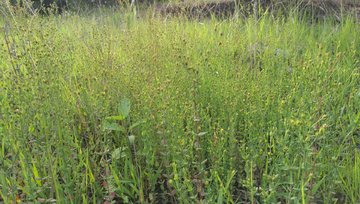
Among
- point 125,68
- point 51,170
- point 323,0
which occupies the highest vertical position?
point 323,0

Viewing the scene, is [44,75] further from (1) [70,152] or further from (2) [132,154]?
(2) [132,154]

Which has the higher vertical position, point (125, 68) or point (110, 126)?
point (125, 68)

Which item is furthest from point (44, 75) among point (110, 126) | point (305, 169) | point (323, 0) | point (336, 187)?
point (323, 0)

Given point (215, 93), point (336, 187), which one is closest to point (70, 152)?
point (215, 93)

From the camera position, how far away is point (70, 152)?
5.07 feet

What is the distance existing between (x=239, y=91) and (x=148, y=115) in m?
0.77

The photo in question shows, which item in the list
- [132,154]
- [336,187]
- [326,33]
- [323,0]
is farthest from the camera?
[323,0]

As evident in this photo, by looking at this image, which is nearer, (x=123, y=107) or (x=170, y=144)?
(x=170, y=144)

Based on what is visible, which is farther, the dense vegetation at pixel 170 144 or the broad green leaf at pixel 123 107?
the broad green leaf at pixel 123 107

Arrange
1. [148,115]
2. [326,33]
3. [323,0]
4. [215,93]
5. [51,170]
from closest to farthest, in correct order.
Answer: [51,170] → [148,115] → [215,93] → [326,33] → [323,0]

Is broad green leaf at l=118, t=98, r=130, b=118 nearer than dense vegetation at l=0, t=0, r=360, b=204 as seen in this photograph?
No

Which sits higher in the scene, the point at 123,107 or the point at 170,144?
the point at 123,107

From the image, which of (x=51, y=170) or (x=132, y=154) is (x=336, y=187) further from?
(x=51, y=170)

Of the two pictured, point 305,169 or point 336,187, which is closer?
point 305,169
